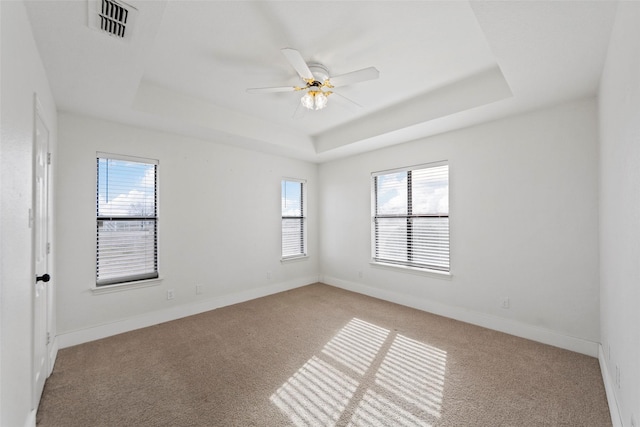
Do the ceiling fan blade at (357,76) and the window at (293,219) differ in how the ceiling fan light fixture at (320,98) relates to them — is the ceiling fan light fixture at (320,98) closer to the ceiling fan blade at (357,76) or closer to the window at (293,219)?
the ceiling fan blade at (357,76)

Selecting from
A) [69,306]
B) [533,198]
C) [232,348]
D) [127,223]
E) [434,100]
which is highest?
[434,100]

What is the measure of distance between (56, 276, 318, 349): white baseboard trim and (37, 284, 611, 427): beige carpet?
0.14 meters

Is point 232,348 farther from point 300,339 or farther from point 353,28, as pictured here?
point 353,28

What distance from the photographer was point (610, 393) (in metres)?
1.90

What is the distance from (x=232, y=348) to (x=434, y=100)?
3513 millimetres

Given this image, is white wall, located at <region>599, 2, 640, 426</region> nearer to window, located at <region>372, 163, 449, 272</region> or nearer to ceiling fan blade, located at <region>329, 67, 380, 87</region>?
ceiling fan blade, located at <region>329, 67, 380, 87</region>

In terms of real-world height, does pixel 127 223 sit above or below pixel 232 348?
above

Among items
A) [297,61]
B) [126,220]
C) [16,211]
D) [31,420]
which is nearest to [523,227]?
[297,61]

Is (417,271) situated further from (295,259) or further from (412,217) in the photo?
(295,259)

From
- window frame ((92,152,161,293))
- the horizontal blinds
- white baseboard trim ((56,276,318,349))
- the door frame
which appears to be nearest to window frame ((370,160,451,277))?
the horizontal blinds

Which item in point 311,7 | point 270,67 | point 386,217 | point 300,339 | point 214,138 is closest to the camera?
point 311,7

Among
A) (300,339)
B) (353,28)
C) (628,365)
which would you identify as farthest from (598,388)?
(353,28)

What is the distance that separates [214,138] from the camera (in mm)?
3830

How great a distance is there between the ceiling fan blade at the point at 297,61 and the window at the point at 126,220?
2.41 meters
